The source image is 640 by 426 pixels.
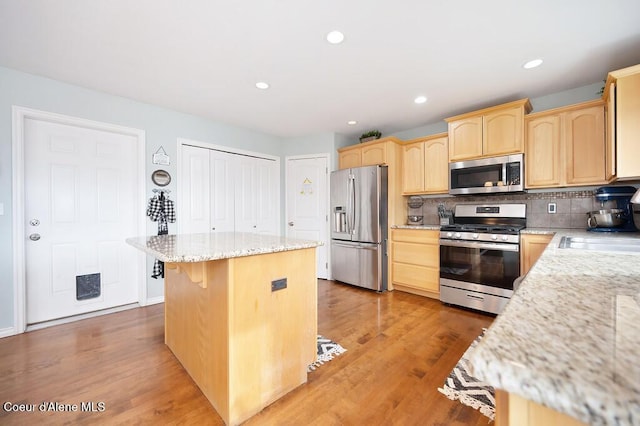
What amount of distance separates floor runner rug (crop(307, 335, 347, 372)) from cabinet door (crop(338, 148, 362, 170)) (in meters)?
2.59

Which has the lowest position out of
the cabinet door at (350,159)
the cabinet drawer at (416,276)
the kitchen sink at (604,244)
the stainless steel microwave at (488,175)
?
the cabinet drawer at (416,276)

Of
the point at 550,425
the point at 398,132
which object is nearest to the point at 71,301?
the point at 550,425

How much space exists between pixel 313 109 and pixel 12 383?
135 inches

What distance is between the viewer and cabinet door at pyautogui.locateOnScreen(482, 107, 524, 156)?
9.12ft

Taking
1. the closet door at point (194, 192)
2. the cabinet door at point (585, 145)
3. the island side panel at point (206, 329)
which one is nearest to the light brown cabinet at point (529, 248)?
the cabinet door at point (585, 145)

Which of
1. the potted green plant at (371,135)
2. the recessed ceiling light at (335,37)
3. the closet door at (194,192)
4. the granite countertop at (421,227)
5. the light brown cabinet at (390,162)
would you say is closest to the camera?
the recessed ceiling light at (335,37)

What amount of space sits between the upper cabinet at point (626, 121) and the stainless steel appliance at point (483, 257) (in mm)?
891

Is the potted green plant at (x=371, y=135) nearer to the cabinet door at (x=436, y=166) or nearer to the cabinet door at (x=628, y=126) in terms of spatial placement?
the cabinet door at (x=436, y=166)

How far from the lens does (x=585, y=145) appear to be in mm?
2527

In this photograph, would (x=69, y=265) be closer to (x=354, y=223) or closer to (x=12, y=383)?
(x=12, y=383)

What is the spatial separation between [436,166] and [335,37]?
7.30 ft

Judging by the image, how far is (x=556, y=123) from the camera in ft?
8.71

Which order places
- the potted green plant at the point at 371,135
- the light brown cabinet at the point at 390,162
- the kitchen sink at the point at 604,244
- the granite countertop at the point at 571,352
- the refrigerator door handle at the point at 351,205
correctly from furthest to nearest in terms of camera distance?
the potted green plant at the point at 371,135 → the refrigerator door handle at the point at 351,205 → the light brown cabinet at the point at 390,162 → the kitchen sink at the point at 604,244 → the granite countertop at the point at 571,352

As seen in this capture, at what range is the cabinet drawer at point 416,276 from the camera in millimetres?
3248
